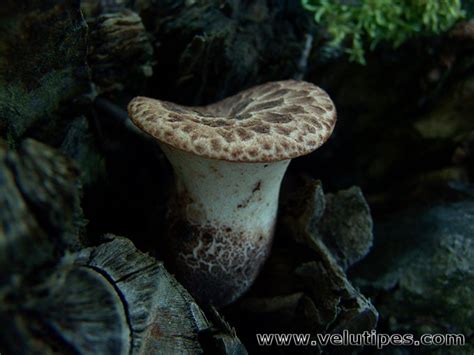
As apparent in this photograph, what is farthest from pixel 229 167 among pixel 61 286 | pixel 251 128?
pixel 61 286

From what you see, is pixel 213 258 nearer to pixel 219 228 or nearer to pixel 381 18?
pixel 219 228

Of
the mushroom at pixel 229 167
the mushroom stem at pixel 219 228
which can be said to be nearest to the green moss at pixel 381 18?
the mushroom at pixel 229 167

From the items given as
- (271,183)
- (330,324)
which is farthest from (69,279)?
(330,324)

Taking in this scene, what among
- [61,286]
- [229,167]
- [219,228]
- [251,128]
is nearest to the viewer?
[61,286]

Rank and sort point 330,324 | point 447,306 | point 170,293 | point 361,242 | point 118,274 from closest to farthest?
point 118,274, point 170,293, point 330,324, point 447,306, point 361,242

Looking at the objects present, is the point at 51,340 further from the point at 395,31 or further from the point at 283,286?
the point at 395,31

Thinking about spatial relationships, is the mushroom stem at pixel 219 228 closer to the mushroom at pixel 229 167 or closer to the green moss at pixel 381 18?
the mushroom at pixel 229 167
